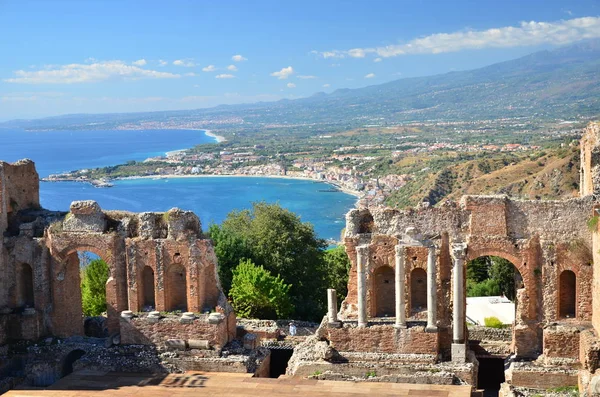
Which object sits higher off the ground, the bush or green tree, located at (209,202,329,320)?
green tree, located at (209,202,329,320)

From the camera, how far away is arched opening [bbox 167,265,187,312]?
86.9 ft

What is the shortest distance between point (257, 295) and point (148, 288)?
6.03m

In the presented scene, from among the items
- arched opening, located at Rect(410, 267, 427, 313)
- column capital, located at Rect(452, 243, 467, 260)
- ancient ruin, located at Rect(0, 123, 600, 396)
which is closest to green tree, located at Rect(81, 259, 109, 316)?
ancient ruin, located at Rect(0, 123, 600, 396)

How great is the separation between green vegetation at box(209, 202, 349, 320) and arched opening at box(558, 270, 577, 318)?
1372cm

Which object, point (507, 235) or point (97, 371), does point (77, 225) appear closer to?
point (97, 371)

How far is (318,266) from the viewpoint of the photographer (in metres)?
37.8

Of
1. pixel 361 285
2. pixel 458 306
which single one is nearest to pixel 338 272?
pixel 361 285

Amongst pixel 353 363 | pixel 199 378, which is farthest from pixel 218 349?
pixel 353 363

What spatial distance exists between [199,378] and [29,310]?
7.44 meters

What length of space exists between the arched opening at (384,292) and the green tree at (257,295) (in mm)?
7425

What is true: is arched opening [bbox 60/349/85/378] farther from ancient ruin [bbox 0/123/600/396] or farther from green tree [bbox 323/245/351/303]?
green tree [bbox 323/245/351/303]

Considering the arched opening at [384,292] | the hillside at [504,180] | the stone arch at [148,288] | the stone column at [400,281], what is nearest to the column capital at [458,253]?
the stone column at [400,281]

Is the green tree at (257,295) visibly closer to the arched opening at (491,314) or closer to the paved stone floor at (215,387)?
the paved stone floor at (215,387)

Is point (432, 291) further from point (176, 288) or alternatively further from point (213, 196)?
point (213, 196)
